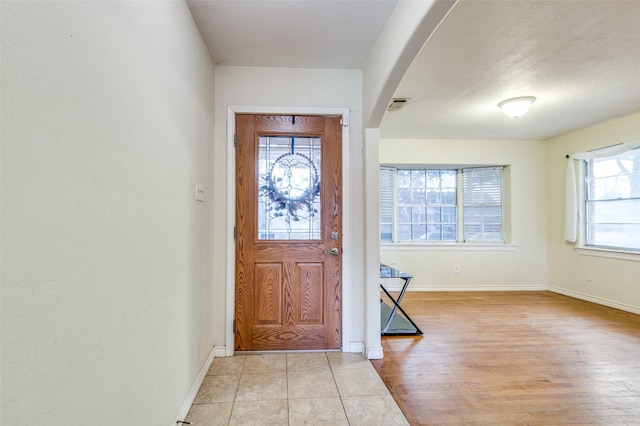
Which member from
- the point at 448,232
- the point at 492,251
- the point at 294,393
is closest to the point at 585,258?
the point at 492,251

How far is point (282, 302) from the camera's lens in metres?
2.70

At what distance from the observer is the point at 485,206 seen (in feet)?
17.4

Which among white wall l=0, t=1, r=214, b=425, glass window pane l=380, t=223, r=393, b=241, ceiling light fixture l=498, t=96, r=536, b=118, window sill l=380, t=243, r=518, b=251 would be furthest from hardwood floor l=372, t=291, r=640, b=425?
ceiling light fixture l=498, t=96, r=536, b=118

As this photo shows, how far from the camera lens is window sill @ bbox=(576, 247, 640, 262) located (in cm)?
394

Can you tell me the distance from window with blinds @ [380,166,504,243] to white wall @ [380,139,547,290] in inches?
8.7

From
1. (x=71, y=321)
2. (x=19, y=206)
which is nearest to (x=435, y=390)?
(x=71, y=321)

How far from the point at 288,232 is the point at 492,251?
3.98 metres

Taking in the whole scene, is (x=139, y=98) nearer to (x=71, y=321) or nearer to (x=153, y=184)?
(x=153, y=184)

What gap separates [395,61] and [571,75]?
2.01 meters

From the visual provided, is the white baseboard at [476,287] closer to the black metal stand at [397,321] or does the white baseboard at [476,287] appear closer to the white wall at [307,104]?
the black metal stand at [397,321]

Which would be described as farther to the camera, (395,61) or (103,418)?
(395,61)

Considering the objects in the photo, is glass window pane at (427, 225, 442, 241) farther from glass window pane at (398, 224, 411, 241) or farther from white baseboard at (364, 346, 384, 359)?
white baseboard at (364, 346, 384, 359)

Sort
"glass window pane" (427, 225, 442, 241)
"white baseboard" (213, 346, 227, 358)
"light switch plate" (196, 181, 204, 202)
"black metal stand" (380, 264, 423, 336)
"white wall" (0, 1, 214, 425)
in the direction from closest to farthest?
"white wall" (0, 1, 214, 425)
"light switch plate" (196, 181, 204, 202)
"white baseboard" (213, 346, 227, 358)
"black metal stand" (380, 264, 423, 336)
"glass window pane" (427, 225, 442, 241)

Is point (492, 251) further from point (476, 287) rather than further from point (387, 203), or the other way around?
point (387, 203)
